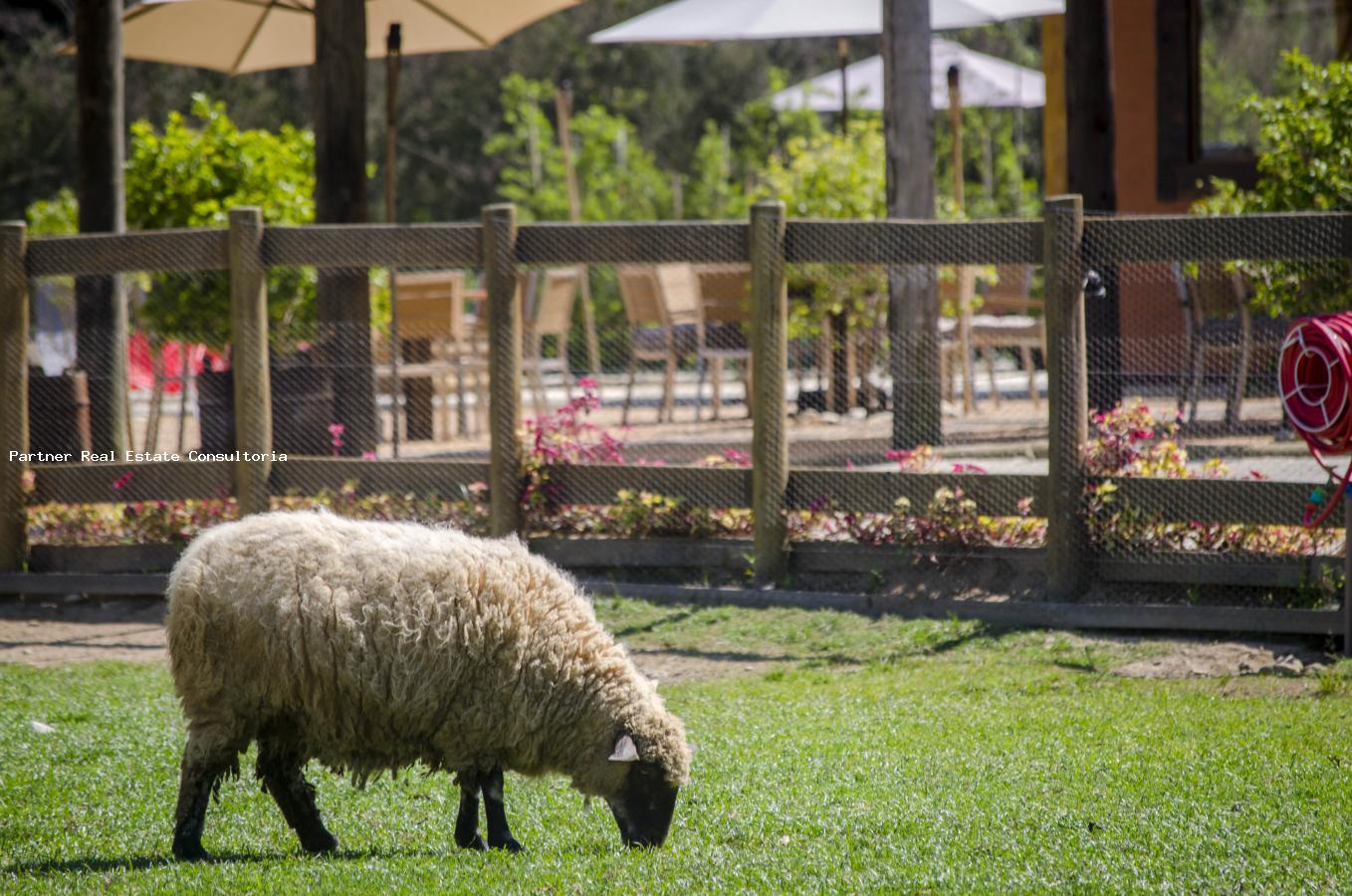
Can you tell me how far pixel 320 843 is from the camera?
4734 mm

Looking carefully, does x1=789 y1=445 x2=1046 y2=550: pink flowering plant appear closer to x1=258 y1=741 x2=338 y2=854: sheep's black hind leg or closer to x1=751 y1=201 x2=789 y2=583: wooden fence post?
x1=751 y1=201 x2=789 y2=583: wooden fence post

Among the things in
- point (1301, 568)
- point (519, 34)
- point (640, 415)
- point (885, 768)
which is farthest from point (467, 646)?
point (519, 34)

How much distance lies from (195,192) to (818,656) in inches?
271

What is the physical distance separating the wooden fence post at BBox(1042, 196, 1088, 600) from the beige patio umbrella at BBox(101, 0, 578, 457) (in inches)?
227

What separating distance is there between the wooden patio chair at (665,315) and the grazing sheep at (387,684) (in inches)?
260

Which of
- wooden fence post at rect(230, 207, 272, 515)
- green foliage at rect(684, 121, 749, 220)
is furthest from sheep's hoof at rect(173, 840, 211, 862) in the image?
green foliage at rect(684, 121, 749, 220)

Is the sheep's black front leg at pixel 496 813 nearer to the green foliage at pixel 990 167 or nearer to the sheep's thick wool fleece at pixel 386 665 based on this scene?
the sheep's thick wool fleece at pixel 386 665

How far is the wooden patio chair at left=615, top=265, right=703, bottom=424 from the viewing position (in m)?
11.6

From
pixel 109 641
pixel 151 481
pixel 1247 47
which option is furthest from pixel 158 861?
pixel 1247 47

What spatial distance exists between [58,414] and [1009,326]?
7.33m

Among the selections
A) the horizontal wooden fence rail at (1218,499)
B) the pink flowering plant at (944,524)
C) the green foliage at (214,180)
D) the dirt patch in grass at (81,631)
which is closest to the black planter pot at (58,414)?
the dirt patch in grass at (81,631)

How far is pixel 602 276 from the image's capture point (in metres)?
20.6

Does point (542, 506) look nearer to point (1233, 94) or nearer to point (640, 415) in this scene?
point (640, 415)

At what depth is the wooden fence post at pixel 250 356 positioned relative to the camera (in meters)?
8.78
